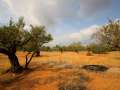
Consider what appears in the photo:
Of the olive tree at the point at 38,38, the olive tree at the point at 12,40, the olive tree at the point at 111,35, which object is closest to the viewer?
the olive tree at the point at 12,40

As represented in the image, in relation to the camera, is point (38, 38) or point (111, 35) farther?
point (111, 35)

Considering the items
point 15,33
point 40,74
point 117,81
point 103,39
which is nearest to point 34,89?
point 40,74

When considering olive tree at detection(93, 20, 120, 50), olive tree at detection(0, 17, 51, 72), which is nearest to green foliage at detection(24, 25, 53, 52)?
olive tree at detection(0, 17, 51, 72)

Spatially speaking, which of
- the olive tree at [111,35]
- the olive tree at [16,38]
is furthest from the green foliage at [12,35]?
the olive tree at [111,35]

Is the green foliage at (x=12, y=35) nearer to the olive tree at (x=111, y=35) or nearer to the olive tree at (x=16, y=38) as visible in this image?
the olive tree at (x=16, y=38)

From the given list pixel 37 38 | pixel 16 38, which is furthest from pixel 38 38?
pixel 16 38

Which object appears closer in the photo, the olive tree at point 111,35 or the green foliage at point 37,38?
the green foliage at point 37,38

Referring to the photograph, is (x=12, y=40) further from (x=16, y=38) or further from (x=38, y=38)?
(x=38, y=38)

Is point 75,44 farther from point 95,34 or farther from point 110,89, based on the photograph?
point 110,89

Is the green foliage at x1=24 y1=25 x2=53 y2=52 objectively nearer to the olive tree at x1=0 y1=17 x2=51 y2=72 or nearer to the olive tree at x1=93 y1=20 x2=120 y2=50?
the olive tree at x1=0 y1=17 x2=51 y2=72

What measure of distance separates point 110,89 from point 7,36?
14.8 metres

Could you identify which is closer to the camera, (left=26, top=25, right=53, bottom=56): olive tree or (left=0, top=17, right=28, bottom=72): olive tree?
(left=0, top=17, right=28, bottom=72): olive tree

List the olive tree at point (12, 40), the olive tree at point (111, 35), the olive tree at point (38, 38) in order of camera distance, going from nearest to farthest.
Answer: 1. the olive tree at point (12, 40)
2. the olive tree at point (38, 38)
3. the olive tree at point (111, 35)

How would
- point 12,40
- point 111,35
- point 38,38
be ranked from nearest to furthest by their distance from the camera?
point 12,40
point 38,38
point 111,35
